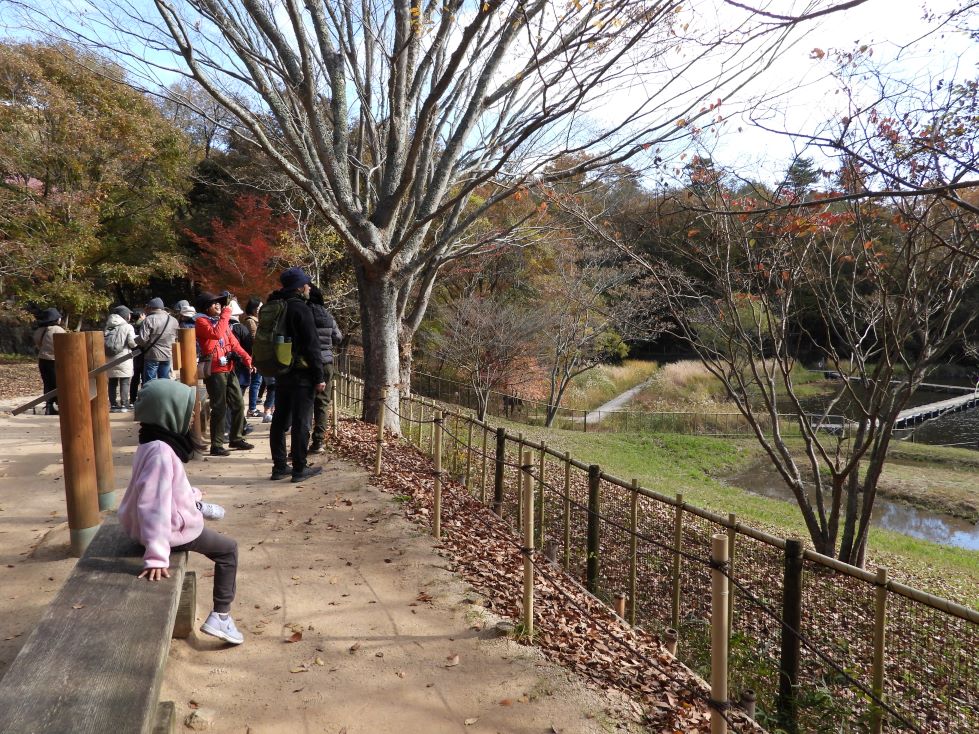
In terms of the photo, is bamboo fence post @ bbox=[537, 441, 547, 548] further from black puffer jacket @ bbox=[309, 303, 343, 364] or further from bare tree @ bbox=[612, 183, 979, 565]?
bare tree @ bbox=[612, 183, 979, 565]

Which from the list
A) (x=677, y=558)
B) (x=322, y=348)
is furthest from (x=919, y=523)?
(x=322, y=348)

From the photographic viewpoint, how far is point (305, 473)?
259 inches

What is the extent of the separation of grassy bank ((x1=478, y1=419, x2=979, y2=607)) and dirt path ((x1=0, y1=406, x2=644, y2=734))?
7081 millimetres

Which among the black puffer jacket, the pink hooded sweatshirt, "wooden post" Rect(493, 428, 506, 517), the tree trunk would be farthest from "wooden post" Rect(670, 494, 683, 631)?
the tree trunk

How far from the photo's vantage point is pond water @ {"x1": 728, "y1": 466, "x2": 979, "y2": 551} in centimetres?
1369

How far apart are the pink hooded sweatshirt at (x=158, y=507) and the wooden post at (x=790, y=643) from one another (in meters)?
3.42

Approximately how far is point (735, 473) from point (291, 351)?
16100 millimetres

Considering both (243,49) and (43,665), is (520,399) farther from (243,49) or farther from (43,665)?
(43,665)

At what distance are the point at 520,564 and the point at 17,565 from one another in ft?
11.5

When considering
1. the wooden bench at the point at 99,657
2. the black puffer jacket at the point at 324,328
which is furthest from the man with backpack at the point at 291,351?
the wooden bench at the point at 99,657

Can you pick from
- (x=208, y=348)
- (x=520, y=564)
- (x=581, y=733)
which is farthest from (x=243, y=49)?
(x=581, y=733)

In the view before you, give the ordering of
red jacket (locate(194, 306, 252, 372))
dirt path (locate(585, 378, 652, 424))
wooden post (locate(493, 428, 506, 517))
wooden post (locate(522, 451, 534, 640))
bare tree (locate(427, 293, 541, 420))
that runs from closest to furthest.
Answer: wooden post (locate(522, 451, 534, 640)), wooden post (locate(493, 428, 506, 517)), red jacket (locate(194, 306, 252, 372)), bare tree (locate(427, 293, 541, 420)), dirt path (locate(585, 378, 652, 424))

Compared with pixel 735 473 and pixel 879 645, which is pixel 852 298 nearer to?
pixel 879 645

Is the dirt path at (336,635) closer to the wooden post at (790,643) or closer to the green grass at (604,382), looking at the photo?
the wooden post at (790,643)
